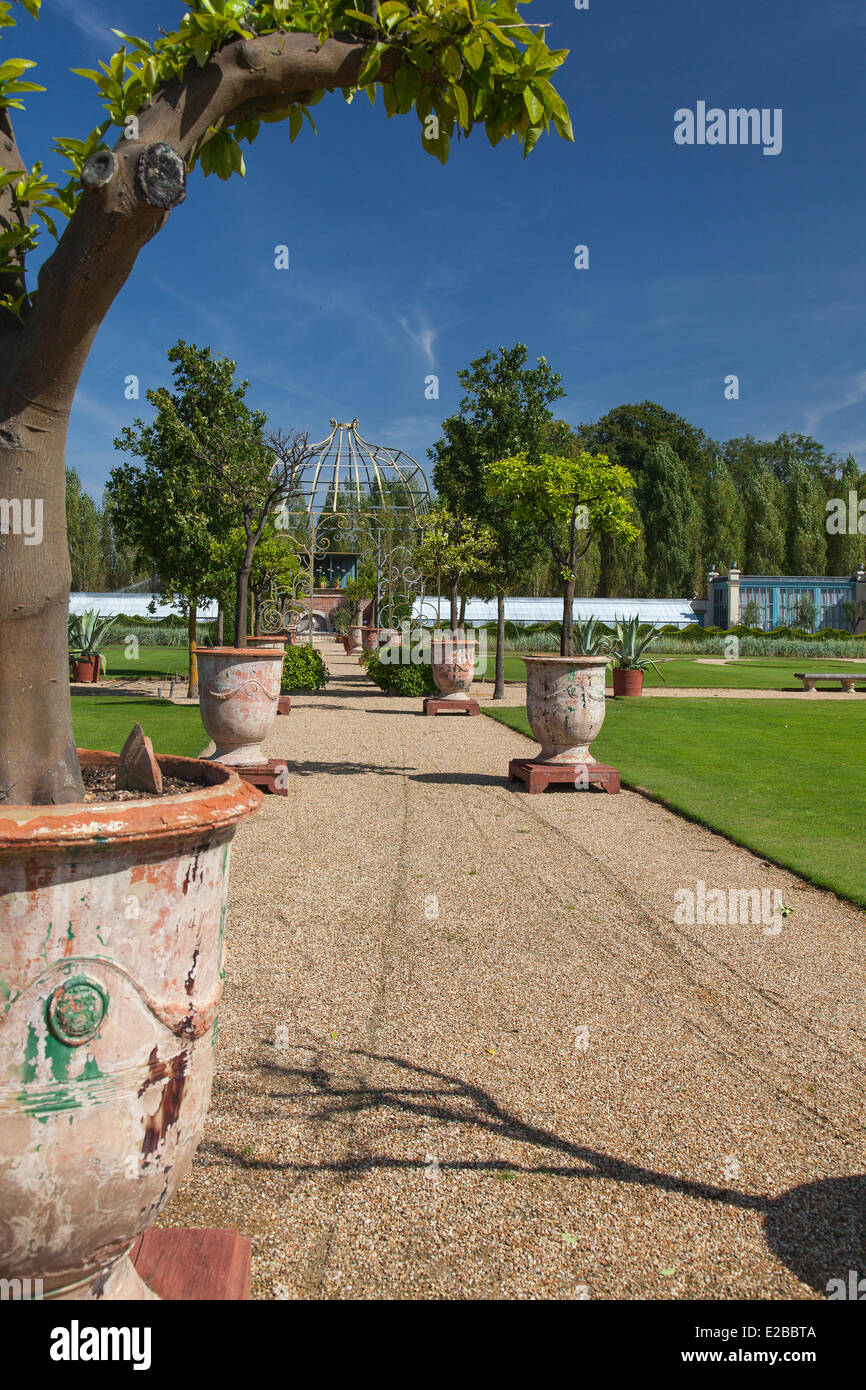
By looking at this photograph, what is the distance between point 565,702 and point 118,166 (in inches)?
276

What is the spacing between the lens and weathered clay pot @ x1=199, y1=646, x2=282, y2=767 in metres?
8.11

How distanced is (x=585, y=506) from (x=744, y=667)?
2257cm

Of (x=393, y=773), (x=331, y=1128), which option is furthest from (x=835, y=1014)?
(x=393, y=773)

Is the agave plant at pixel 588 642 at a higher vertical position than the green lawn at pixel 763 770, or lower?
higher

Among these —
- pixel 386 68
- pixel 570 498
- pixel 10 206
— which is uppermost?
pixel 570 498

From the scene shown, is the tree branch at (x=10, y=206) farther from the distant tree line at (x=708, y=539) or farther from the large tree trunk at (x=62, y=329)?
the distant tree line at (x=708, y=539)

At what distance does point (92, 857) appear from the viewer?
5.10 ft

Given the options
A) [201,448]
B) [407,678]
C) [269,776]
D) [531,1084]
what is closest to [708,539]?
[407,678]

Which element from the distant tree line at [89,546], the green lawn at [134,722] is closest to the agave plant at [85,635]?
the green lawn at [134,722]

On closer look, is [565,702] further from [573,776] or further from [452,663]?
[452,663]

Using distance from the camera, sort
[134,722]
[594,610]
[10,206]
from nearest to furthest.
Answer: [10,206]
[134,722]
[594,610]

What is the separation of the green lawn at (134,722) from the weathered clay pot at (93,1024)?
286 inches

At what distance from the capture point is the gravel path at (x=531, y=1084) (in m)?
2.13

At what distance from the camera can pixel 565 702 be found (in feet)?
27.1
